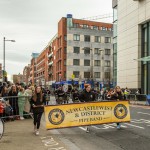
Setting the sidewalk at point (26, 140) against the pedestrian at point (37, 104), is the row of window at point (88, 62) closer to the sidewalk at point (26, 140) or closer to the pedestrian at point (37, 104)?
the sidewalk at point (26, 140)

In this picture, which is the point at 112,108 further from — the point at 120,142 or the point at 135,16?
the point at 135,16

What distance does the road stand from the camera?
9.38 metres

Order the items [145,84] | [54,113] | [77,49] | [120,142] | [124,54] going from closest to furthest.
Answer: [120,142] → [54,113] → [145,84] → [124,54] → [77,49]

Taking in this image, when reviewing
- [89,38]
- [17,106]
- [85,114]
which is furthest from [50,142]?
[89,38]

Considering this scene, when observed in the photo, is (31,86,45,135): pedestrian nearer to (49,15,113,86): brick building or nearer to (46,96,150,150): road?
(46,96,150,150): road

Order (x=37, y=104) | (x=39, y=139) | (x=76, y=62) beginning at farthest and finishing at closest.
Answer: (x=76, y=62) → (x=37, y=104) → (x=39, y=139)

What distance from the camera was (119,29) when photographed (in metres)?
49.4

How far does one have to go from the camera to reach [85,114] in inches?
489

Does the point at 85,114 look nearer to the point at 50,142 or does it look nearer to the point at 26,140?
the point at 50,142

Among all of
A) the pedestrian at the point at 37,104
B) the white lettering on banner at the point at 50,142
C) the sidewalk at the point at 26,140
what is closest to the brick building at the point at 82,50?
the sidewalk at the point at 26,140

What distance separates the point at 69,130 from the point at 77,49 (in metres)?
74.4

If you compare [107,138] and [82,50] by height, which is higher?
[82,50]

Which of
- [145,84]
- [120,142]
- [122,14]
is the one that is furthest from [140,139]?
[122,14]

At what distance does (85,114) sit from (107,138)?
1.71m
